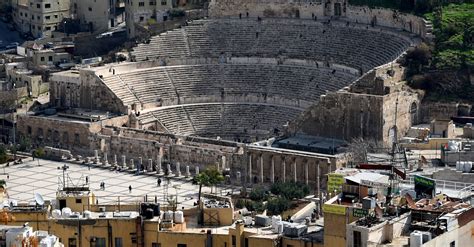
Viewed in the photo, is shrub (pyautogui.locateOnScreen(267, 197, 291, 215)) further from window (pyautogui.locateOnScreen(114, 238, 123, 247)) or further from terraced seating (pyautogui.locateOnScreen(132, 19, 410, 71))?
window (pyautogui.locateOnScreen(114, 238, 123, 247))

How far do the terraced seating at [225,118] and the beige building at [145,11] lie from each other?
1536 centimetres

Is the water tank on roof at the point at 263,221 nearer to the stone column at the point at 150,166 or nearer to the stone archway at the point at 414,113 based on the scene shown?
the stone column at the point at 150,166

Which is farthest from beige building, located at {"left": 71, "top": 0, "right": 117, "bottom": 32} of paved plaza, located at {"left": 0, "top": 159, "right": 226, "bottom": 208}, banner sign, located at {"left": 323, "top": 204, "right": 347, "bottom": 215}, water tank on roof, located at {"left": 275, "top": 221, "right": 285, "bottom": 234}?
banner sign, located at {"left": 323, "top": 204, "right": 347, "bottom": 215}

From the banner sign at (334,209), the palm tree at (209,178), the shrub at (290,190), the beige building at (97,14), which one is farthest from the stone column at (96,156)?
the banner sign at (334,209)

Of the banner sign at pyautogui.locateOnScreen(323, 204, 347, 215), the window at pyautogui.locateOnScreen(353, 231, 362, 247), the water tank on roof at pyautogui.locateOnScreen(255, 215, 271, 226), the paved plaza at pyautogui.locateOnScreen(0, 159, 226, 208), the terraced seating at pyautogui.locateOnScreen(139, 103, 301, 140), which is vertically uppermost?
the banner sign at pyautogui.locateOnScreen(323, 204, 347, 215)

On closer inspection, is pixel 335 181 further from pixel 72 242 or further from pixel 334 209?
pixel 72 242

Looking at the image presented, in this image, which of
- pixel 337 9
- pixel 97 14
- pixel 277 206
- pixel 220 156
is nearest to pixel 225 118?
pixel 220 156

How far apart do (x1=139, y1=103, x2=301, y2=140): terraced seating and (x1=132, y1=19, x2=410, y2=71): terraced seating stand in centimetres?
611

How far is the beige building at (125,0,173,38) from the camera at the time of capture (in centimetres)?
12162

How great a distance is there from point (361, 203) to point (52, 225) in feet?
37.5

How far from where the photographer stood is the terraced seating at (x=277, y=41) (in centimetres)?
10756

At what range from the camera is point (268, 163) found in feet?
309

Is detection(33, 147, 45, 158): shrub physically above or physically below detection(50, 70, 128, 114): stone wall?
below

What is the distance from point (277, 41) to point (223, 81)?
5922 millimetres
